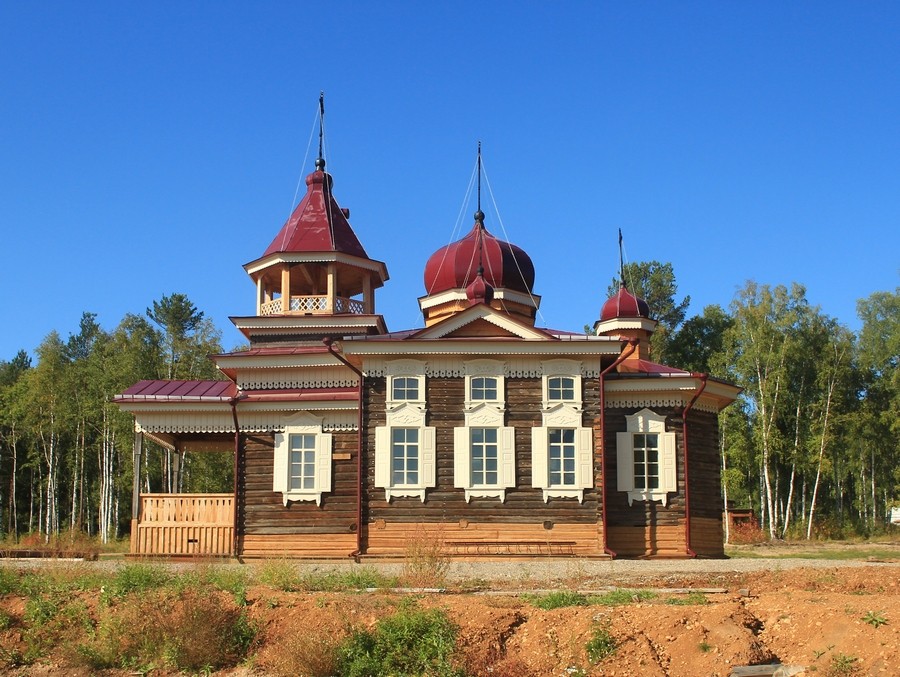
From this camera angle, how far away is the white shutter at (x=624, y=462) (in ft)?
80.0

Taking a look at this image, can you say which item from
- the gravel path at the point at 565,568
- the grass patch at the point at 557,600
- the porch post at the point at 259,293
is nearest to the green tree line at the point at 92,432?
the porch post at the point at 259,293

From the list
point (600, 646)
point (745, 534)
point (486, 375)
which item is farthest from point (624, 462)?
point (745, 534)

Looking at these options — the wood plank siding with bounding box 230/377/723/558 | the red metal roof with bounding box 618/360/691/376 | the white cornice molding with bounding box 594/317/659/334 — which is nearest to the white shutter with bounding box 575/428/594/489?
the wood plank siding with bounding box 230/377/723/558

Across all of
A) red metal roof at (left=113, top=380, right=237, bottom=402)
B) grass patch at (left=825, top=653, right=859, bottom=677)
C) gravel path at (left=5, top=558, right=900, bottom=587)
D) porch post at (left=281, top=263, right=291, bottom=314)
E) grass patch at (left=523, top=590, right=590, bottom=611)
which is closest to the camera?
grass patch at (left=825, top=653, right=859, bottom=677)

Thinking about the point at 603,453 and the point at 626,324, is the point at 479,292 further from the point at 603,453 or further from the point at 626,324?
the point at 626,324

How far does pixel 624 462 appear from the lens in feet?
80.3

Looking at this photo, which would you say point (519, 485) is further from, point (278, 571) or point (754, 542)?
point (754, 542)

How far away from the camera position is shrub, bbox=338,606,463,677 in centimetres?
1273

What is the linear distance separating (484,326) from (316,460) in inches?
201

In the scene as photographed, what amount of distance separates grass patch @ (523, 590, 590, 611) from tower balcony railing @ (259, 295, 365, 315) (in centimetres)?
1457

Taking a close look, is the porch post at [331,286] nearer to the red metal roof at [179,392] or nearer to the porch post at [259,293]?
the porch post at [259,293]

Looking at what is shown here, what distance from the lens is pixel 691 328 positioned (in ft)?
169

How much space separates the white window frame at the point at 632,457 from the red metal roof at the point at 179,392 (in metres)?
9.58

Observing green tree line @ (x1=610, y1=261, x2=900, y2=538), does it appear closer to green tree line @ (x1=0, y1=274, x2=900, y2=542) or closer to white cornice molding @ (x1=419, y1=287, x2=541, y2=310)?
green tree line @ (x1=0, y1=274, x2=900, y2=542)
